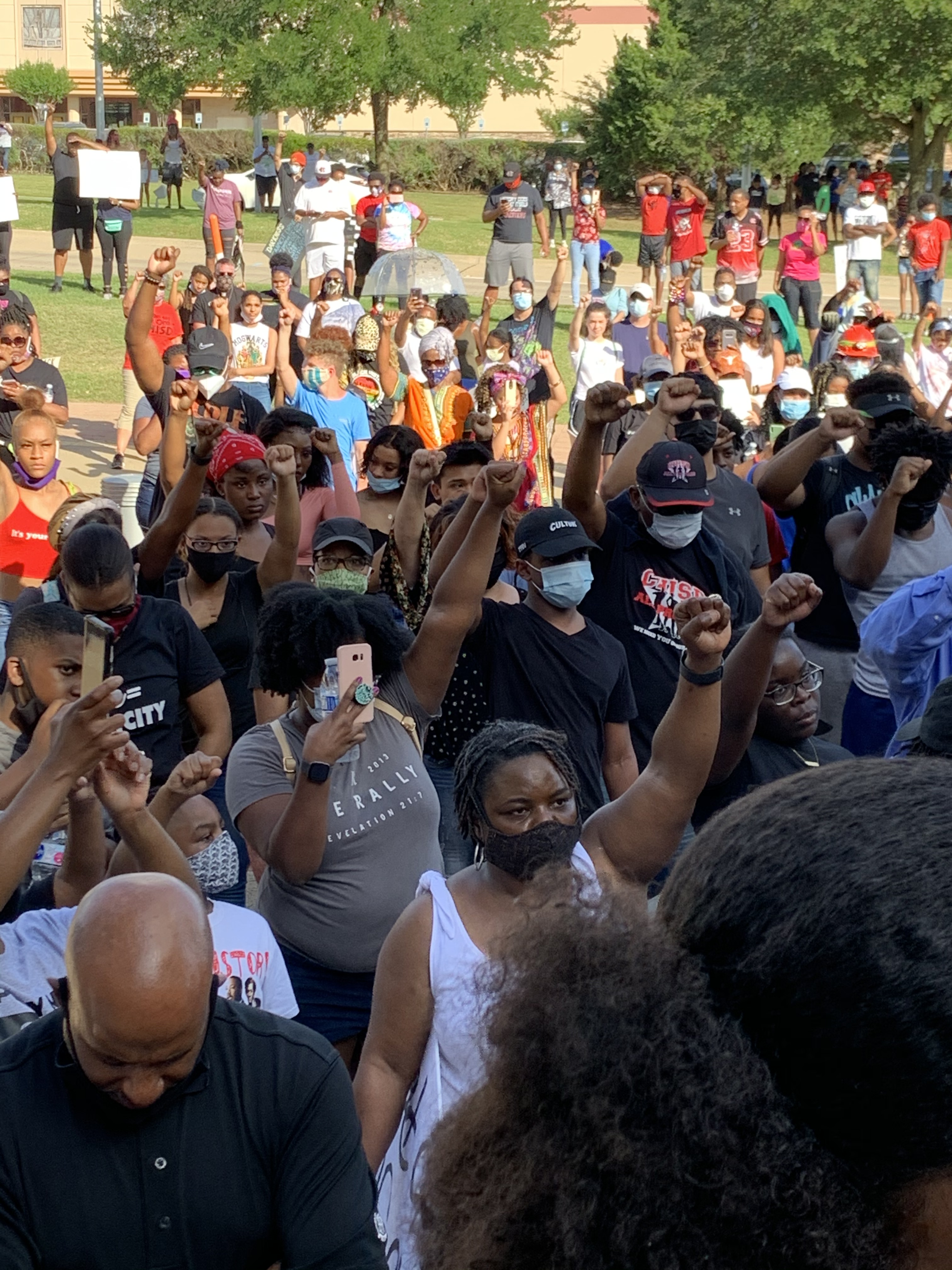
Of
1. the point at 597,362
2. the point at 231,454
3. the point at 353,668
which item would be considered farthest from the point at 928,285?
the point at 353,668

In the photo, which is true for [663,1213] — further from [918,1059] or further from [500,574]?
[500,574]

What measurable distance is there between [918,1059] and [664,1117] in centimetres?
19

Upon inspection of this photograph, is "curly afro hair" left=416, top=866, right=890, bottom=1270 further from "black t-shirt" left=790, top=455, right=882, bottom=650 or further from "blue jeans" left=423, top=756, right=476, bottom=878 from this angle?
"black t-shirt" left=790, top=455, right=882, bottom=650

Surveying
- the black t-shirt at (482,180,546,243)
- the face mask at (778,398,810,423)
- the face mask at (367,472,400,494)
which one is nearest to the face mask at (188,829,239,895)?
the face mask at (367,472,400,494)

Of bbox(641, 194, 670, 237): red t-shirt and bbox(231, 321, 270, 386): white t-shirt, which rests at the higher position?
bbox(641, 194, 670, 237): red t-shirt

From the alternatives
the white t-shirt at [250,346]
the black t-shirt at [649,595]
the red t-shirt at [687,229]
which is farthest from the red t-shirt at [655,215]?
the black t-shirt at [649,595]

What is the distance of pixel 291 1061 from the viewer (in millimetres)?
2537

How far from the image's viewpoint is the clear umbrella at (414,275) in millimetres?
14773

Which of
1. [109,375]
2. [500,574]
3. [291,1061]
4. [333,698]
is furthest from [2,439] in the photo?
[109,375]

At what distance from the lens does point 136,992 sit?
7.88ft

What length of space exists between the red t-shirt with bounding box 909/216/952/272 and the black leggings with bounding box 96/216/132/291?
1112cm

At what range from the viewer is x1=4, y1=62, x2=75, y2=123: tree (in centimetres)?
6444

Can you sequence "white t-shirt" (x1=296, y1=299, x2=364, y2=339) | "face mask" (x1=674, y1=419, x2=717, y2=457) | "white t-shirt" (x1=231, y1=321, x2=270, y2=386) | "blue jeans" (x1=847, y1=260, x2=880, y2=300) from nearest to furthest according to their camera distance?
"face mask" (x1=674, y1=419, x2=717, y2=457) → "white t-shirt" (x1=231, y1=321, x2=270, y2=386) → "white t-shirt" (x1=296, y1=299, x2=364, y2=339) → "blue jeans" (x1=847, y1=260, x2=880, y2=300)

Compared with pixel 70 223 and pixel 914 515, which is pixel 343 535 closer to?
pixel 914 515
